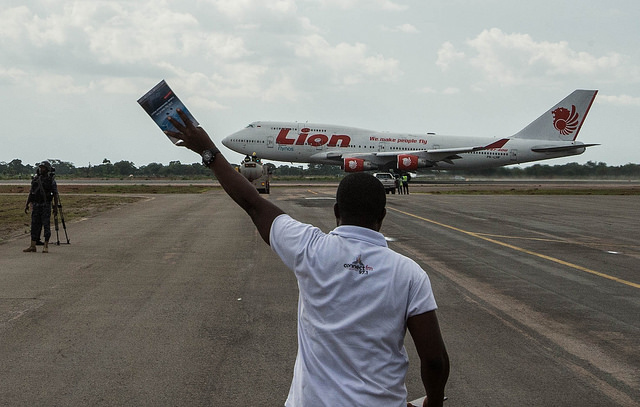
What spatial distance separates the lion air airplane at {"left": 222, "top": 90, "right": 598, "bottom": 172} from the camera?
181 ft

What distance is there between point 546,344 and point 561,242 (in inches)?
390

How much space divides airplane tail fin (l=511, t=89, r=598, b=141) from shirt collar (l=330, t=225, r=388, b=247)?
6410 cm

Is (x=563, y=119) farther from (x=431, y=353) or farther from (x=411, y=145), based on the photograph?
(x=431, y=353)

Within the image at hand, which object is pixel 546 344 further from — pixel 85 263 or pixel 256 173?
pixel 256 173

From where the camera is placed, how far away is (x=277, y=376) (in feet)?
18.2

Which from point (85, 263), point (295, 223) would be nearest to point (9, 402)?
point (295, 223)

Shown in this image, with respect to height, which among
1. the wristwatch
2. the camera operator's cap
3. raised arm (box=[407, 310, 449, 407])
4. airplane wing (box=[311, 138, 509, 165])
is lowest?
airplane wing (box=[311, 138, 509, 165])

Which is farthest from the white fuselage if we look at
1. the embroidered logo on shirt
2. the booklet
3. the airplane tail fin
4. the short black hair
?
the embroidered logo on shirt

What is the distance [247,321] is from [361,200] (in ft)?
16.4

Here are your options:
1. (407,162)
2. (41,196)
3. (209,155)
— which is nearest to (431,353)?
(209,155)

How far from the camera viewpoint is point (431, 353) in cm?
259

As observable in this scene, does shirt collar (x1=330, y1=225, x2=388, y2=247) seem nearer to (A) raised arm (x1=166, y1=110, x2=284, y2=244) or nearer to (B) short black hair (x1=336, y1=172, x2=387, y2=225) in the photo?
(B) short black hair (x1=336, y1=172, x2=387, y2=225)

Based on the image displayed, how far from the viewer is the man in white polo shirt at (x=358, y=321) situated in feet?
8.42

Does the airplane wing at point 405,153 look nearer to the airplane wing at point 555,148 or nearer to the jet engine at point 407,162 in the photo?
the jet engine at point 407,162
